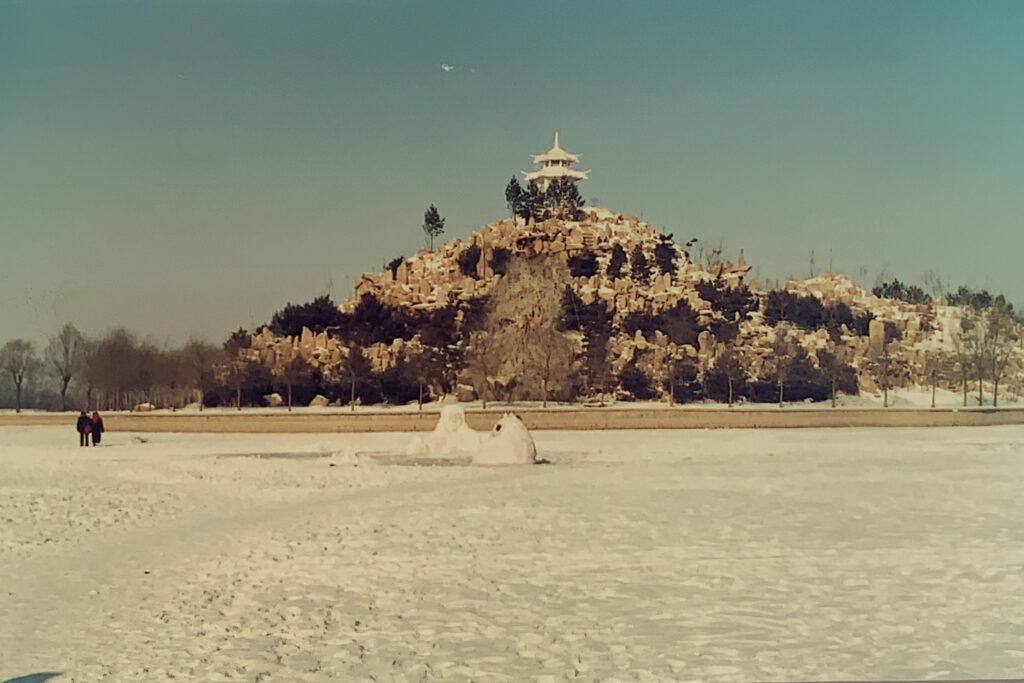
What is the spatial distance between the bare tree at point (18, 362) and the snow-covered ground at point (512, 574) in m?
28.6

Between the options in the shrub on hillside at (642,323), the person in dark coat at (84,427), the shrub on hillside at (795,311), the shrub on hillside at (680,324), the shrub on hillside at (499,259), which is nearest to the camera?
the person in dark coat at (84,427)

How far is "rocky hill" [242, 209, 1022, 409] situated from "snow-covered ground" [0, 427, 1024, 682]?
2873 cm

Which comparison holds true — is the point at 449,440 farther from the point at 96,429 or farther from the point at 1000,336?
the point at 1000,336

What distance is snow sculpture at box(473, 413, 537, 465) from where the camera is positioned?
23125mm

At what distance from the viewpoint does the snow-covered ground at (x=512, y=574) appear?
8.21m

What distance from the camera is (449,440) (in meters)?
26.4

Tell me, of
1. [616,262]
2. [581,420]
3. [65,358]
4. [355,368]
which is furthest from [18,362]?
[616,262]

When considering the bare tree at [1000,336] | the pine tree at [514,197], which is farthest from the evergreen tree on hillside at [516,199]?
the bare tree at [1000,336]

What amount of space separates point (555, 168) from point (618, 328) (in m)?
23.6

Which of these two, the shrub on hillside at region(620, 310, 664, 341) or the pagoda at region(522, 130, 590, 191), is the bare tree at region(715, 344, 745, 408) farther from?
the pagoda at region(522, 130, 590, 191)

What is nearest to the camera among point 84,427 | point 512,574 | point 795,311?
point 512,574

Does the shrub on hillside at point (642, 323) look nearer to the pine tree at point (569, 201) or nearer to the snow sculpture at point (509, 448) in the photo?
the pine tree at point (569, 201)

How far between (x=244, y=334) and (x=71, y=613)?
51106mm

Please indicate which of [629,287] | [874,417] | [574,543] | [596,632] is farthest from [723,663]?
[629,287]
